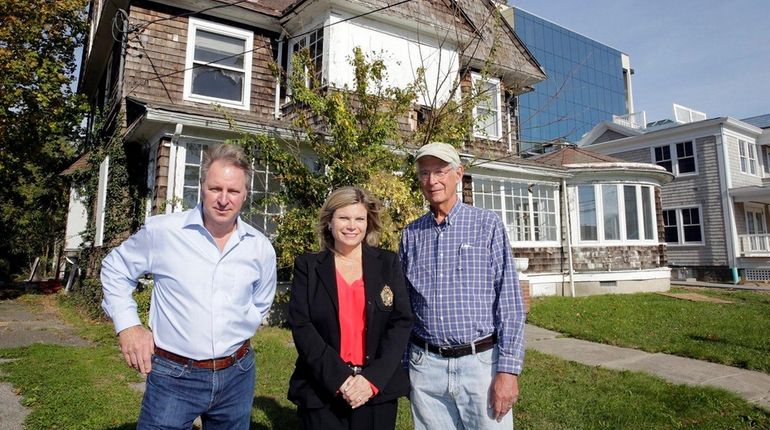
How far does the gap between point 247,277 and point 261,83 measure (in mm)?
9631

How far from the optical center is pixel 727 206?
19812 mm

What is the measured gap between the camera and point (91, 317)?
9617 mm

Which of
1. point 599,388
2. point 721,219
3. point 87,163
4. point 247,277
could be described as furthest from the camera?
point 721,219

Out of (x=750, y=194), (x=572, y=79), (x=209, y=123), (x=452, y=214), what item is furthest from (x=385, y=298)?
(x=572, y=79)

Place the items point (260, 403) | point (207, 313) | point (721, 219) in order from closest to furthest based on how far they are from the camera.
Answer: point (207, 313)
point (260, 403)
point (721, 219)

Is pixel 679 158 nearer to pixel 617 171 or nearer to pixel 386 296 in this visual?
pixel 617 171

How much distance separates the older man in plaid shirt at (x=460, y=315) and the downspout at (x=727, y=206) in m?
22.3

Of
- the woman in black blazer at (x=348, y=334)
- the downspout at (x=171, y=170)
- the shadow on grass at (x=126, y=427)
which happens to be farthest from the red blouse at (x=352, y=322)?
the downspout at (x=171, y=170)

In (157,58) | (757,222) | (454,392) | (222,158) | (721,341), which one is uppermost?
(157,58)

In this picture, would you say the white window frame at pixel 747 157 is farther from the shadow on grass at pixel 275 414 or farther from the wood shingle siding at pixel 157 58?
the shadow on grass at pixel 275 414

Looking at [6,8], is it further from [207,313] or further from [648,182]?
[648,182]

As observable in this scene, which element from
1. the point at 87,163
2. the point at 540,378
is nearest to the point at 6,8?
the point at 87,163

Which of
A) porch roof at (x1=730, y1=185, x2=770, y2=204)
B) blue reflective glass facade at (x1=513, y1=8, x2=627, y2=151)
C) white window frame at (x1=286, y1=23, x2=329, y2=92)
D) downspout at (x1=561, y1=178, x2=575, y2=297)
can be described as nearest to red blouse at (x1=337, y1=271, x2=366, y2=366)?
white window frame at (x1=286, y1=23, x2=329, y2=92)

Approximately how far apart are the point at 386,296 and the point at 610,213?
44.7 ft
